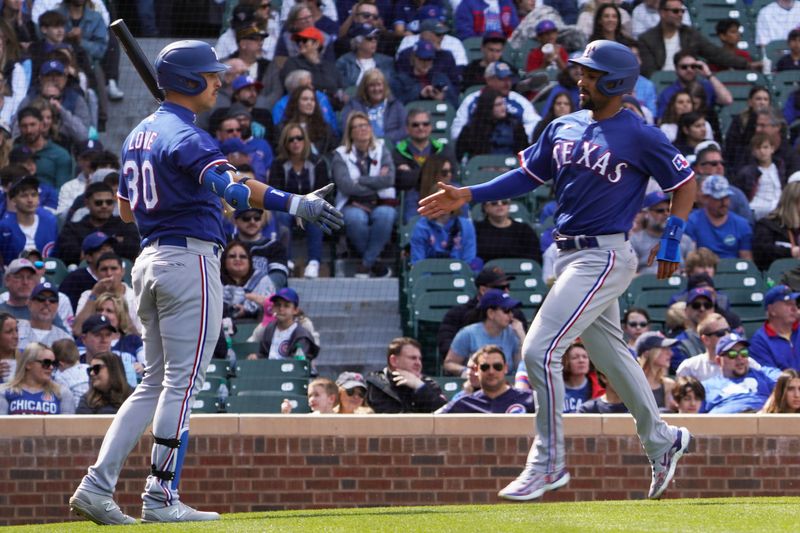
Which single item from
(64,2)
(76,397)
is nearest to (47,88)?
(64,2)

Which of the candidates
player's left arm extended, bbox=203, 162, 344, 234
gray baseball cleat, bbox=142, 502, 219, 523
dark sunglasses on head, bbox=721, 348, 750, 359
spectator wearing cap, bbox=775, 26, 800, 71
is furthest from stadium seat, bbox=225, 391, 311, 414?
spectator wearing cap, bbox=775, 26, 800, 71

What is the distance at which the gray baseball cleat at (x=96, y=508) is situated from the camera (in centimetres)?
572

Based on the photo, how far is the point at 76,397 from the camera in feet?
29.7

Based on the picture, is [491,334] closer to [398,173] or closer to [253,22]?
[398,173]

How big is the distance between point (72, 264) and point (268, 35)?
3860 millimetres

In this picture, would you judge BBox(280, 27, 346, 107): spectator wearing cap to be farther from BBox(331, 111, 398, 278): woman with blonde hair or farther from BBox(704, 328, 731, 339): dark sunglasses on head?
BBox(704, 328, 731, 339): dark sunglasses on head

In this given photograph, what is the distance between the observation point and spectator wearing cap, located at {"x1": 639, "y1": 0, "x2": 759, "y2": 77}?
14.2m

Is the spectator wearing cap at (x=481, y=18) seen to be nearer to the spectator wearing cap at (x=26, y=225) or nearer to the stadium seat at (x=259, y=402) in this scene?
the spectator wearing cap at (x=26, y=225)

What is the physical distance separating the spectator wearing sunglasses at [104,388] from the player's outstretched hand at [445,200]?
320cm

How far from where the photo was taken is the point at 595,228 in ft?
19.6

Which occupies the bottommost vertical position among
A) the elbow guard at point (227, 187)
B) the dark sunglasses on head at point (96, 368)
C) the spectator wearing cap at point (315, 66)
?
the dark sunglasses on head at point (96, 368)

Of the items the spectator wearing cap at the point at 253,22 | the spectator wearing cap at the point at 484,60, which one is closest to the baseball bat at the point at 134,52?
the spectator wearing cap at the point at 253,22

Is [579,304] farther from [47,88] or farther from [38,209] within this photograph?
[47,88]

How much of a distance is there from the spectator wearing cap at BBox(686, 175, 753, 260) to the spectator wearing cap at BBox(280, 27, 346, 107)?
134 inches
